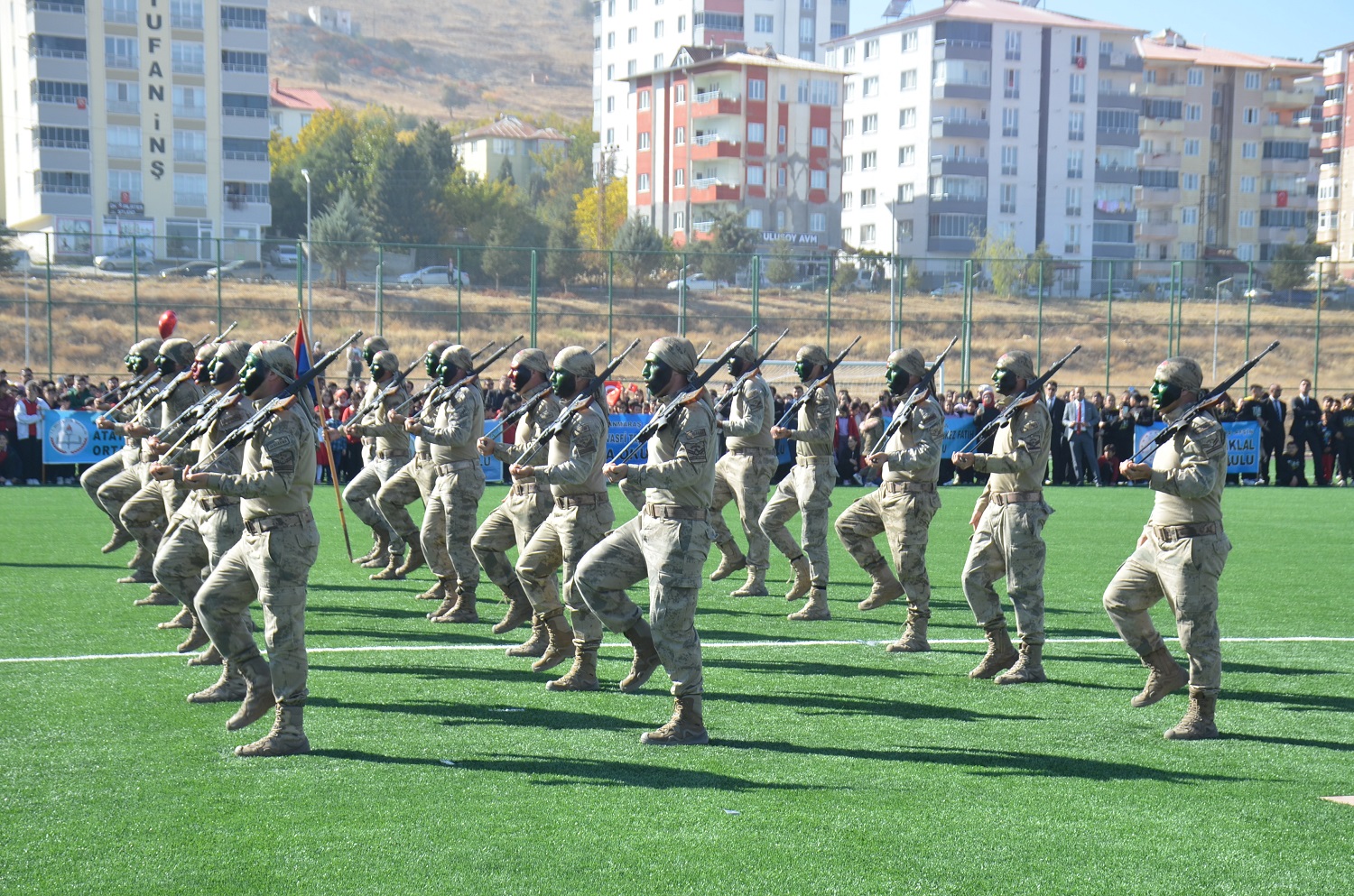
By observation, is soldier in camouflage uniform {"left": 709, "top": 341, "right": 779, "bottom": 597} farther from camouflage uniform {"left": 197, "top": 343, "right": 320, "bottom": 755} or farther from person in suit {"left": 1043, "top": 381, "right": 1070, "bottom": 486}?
person in suit {"left": 1043, "top": 381, "right": 1070, "bottom": 486}

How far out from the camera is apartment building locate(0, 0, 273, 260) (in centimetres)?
8106

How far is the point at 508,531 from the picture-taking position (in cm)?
1132

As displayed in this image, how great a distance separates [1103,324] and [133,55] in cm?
6710

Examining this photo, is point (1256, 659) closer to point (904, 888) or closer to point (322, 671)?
point (904, 888)

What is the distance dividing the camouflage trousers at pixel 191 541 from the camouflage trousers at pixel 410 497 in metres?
2.69

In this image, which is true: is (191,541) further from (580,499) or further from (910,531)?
(910,531)

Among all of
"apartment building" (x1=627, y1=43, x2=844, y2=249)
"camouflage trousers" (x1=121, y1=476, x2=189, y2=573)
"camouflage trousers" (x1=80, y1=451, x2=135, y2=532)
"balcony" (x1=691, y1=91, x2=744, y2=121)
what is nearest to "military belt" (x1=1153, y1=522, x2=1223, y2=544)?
"camouflage trousers" (x1=121, y1=476, x2=189, y2=573)

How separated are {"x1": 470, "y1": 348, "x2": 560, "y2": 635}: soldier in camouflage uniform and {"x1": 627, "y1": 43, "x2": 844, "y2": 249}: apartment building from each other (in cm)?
7880

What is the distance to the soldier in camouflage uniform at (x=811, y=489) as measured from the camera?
12.7 m

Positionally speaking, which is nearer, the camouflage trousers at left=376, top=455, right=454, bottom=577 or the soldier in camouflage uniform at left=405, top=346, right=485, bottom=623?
the soldier in camouflage uniform at left=405, top=346, right=485, bottom=623

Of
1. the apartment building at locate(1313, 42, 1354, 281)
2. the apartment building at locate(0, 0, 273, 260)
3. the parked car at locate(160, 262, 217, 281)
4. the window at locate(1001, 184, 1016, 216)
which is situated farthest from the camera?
the apartment building at locate(1313, 42, 1354, 281)

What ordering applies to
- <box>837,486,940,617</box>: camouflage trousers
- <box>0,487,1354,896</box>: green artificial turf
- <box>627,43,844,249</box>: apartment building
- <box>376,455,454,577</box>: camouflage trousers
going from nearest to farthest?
<box>0,487,1354,896</box>: green artificial turf
<box>837,486,940,617</box>: camouflage trousers
<box>376,455,454,577</box>: camouflage trousers
<box>627,43,844,249</box>: apartment building

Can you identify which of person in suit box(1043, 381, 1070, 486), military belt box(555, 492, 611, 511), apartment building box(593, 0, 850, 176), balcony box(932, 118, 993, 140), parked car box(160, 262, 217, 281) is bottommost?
person in suit box(1043, 381, 1070, 486)

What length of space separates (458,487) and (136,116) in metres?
80.8
